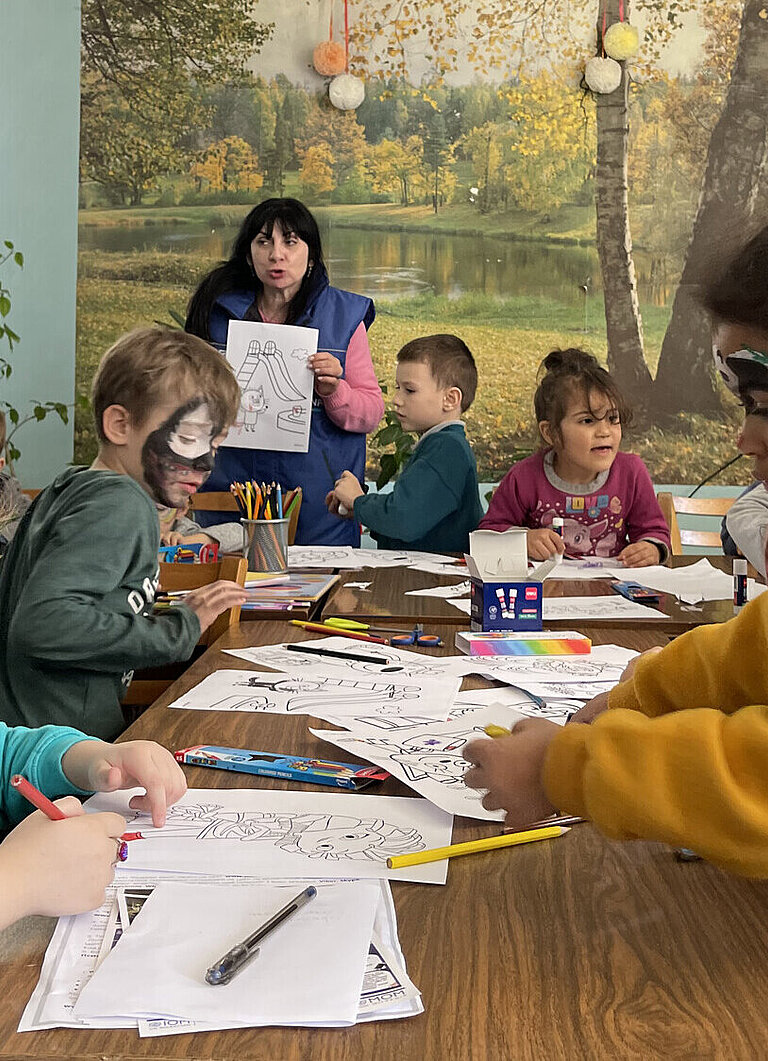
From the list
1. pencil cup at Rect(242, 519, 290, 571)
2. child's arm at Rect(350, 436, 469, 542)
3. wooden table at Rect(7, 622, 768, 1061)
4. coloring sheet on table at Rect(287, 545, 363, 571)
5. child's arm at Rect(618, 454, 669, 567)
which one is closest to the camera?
wooden table at Rect(7, 622, 768, 1061)

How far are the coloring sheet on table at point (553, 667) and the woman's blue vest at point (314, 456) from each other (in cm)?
169

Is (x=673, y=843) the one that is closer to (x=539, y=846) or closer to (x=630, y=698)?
(x=539, y=846)

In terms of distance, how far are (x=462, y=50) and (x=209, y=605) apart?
3.79m

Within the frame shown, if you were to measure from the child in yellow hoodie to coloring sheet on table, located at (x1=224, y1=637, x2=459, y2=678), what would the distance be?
1.51ft

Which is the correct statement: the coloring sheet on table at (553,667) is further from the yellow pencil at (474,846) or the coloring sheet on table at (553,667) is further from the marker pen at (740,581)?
the yellow pencil at (474,846)

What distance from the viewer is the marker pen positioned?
1660 millimetres

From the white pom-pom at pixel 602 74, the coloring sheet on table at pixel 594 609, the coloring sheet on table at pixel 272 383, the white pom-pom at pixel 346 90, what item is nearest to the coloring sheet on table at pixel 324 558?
the coloring sheet on table at pixel 272 383

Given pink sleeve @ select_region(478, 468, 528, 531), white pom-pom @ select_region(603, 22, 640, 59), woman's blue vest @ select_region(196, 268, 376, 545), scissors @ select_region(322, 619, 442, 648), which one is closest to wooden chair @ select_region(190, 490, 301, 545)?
woman's blue vest @ select_region(196, 268, 376, 545)

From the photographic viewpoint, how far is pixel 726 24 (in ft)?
15.3

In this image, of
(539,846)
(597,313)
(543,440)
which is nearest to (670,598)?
(543,440)

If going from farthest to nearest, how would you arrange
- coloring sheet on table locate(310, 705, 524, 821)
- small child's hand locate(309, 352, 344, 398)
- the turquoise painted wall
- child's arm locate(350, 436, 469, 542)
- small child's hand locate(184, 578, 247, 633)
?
the turquoise painted wall, small child's hand locate(309, 352, 344, 398), child's arm locate(350, 436, 469, 542), small child's hand locate(184, 578, 247, 633), coloring sheet on table locate(310, 705, 524, 821)

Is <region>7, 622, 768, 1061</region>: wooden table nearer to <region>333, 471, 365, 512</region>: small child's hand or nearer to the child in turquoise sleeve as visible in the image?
the child in turquoise sleeve

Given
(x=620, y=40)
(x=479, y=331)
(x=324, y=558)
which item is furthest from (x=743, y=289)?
(x=620, y=40)

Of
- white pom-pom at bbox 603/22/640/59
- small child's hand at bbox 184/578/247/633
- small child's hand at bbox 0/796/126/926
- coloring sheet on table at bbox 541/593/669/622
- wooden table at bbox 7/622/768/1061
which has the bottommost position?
wooden table at bbox 7/622/768/1061
